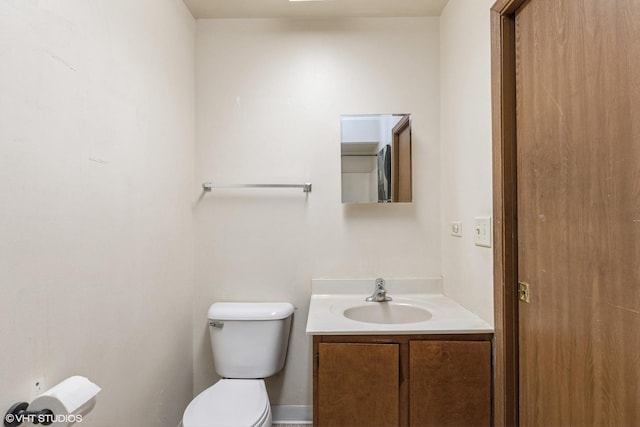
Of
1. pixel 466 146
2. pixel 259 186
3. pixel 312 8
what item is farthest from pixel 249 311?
pixel 312 8

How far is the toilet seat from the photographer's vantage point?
1317 mm

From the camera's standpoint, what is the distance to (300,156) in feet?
6.26

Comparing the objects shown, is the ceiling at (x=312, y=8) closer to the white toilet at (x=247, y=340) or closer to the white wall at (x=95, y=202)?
the white wall at (x=95, y=202)

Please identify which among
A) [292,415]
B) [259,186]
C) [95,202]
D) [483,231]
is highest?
[259,186]

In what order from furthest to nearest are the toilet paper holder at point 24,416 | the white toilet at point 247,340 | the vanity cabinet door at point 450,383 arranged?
1. the white toilet at point 247,340
2. the vanity cabinet door at point 450,383
3. the toilet paper holder at point 24,416

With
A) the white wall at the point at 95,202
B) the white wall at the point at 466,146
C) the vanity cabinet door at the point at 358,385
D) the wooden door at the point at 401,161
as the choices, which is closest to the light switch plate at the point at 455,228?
the white wall at the point at 466,146

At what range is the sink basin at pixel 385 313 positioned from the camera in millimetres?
1694

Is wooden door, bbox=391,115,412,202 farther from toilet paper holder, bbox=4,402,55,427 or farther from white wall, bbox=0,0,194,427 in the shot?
toilet paper holder, bbox=4,402,55,427

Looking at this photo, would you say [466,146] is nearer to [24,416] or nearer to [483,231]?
[483,231]

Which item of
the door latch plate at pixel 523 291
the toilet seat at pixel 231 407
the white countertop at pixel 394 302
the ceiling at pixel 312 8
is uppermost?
the ceiling at pixel 312 8

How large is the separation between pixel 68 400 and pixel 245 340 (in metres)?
0.98

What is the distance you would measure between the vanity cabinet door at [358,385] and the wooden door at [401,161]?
84cm

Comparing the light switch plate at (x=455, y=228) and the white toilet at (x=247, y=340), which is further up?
the light switch plate at (x=455, y=228)

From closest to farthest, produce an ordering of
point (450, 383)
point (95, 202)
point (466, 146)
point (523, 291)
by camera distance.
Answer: point (95, 202) → point (523, 291) → point (450, 383) → point (466, 146)
